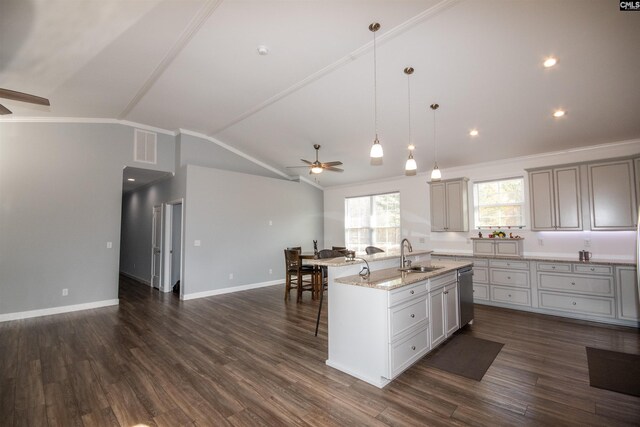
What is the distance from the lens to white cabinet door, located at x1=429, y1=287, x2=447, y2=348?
10.4 feet

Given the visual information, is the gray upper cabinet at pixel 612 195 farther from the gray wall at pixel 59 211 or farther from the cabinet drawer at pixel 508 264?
the gray wall at pixel 59 211

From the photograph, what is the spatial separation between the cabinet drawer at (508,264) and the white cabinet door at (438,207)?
1.19 metres

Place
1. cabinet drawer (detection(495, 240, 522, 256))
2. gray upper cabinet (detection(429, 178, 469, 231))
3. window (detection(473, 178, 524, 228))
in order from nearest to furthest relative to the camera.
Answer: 1. cabinet drawer (detection(495, 240, 522, 256))
2. window (detection(473, 178, 524, 228))
3. gray upper cabinet (detection(429, 178, 469, 231))

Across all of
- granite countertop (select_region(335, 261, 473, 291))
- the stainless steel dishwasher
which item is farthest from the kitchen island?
the stainless steel dishwasher

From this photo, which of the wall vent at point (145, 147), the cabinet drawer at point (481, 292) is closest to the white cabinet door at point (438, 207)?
the cabinet drawer at point (481, 292)

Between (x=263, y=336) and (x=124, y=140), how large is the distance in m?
4.95

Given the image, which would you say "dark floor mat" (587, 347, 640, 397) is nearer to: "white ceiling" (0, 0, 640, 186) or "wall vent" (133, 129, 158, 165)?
"white ceiling" (0, 0, 640, 186)

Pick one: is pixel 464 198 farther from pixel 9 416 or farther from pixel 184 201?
pixel 9 416

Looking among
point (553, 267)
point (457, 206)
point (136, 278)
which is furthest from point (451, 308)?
point (136, 278)

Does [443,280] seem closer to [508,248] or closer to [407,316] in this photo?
[407,316]

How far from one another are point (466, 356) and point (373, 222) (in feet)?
16.3

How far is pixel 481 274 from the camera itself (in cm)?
529

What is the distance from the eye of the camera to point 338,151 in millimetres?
6445

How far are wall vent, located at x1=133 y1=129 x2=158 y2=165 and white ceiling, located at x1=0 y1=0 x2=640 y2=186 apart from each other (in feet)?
1.45
